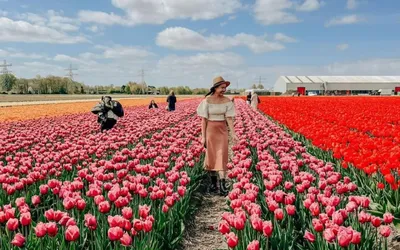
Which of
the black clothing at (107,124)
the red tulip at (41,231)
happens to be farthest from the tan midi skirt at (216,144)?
the black clothing at (107,124)

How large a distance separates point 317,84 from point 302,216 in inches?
4001

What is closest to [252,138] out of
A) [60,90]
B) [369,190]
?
[369,190]

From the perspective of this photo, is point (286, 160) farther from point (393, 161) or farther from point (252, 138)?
point (252, 138)

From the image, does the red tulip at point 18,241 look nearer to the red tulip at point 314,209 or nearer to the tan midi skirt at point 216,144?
the red tulip at point 314,209

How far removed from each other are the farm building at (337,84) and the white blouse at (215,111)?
94178 mm

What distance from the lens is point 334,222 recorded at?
3346 millimetres

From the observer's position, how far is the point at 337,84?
102812 mm

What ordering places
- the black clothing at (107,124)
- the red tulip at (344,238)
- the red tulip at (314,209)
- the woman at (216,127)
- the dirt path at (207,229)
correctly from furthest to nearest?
the black clothing at (107,124)
the woman at (216,127)
the dirt path at (207,229)
the red tulip at (314,209)
the red tulip at (344,238)

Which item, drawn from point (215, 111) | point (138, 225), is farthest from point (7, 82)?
point (138, 225)

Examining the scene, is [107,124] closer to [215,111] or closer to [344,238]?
[215,111]

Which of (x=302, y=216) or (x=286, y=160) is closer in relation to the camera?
(x=302, y=216)

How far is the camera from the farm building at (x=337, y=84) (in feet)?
330

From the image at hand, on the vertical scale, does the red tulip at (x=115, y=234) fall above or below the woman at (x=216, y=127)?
below

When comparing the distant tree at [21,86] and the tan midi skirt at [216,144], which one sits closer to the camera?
the tan midi skirt at [216,144]
